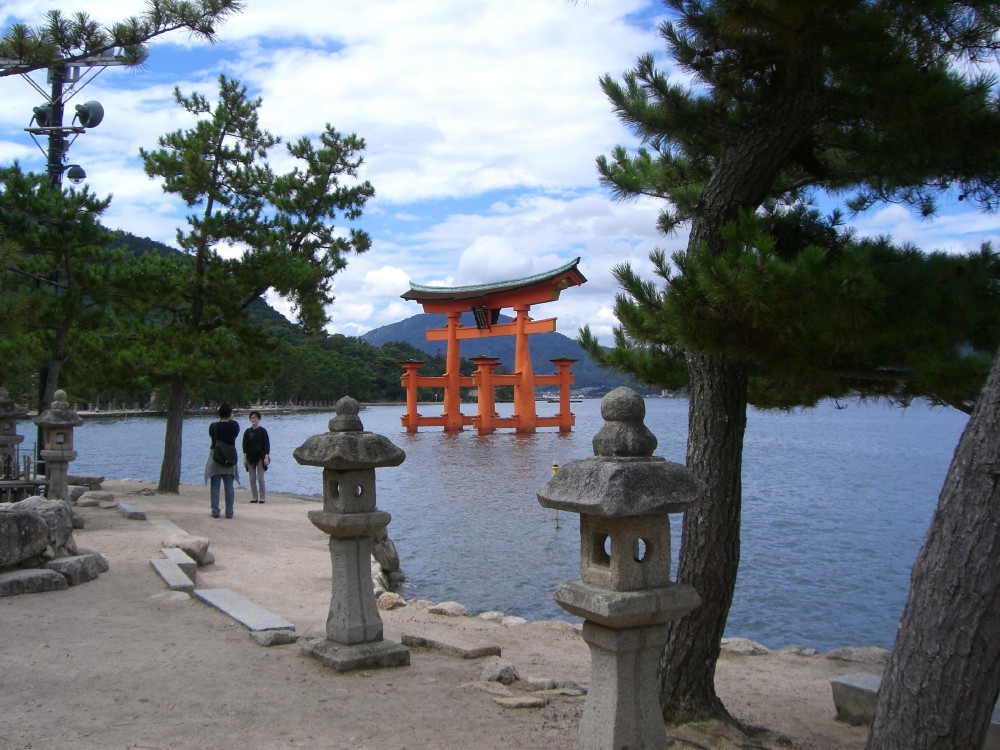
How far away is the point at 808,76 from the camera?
163 inches

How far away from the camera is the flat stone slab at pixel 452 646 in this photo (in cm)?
494

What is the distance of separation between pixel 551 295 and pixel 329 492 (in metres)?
28.5

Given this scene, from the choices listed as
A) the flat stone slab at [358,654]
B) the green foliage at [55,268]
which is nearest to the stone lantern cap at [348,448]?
the flat stone slab at [358,654]

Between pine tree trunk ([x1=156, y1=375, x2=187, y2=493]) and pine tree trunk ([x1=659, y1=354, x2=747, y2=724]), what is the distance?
9838mm

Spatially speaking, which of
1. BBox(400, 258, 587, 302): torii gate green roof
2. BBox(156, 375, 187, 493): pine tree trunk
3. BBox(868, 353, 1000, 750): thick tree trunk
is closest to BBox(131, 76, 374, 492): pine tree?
BBox(156, 375, 187, 493): pine tree trunk

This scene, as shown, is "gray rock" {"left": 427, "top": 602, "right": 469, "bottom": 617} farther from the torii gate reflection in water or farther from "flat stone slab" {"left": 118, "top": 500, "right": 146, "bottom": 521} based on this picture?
the torii gate reflection in water

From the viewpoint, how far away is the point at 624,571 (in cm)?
268

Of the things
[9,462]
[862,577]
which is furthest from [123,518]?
[862,577]

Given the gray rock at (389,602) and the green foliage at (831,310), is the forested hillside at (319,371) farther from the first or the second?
the green foliage at (831,310)

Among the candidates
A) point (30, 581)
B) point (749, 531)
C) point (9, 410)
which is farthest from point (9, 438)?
point (749, 531)

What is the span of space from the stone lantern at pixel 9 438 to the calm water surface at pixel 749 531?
3.41 meters

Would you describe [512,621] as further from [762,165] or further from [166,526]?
[762,165]

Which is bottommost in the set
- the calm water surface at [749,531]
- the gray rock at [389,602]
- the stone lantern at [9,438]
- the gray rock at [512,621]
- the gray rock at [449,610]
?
the calm water surface at [749,531]

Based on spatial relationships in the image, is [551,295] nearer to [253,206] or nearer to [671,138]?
[253,206]
